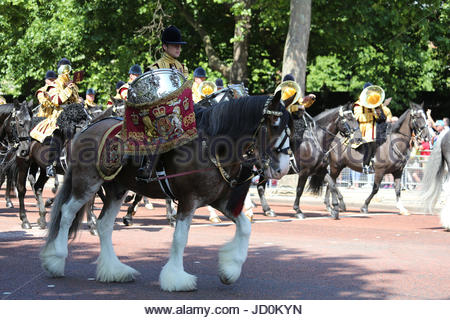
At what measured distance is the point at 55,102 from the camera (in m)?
12.0

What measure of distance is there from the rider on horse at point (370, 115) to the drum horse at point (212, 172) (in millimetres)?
10164

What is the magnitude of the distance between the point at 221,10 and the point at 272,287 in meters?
21.2

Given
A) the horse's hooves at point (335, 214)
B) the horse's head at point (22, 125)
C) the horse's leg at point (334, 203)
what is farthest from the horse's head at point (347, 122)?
the horse's head at point (22, 125)

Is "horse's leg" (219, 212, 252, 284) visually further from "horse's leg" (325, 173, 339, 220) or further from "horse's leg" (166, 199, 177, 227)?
"horse's leg" (325, 173, 339, 220)

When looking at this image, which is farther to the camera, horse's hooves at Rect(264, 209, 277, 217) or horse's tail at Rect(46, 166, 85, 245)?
horse's hooves at Rect(264, 209, 277, 217)

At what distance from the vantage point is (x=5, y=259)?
8812 mm

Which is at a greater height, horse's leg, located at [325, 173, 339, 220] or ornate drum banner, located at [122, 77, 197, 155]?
ornate drum banner, located at [122, 77, 197, 155]

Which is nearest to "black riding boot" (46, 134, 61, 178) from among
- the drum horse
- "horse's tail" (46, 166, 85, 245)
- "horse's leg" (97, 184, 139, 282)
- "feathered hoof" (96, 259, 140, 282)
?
"horse's tail" (46, 166, 85, 245)

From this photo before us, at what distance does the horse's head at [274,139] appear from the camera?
6.83m

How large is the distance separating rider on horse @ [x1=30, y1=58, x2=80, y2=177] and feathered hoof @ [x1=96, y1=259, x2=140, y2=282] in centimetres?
506

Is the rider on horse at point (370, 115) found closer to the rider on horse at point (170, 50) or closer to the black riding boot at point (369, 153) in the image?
the black riding boot at point (369, 153)

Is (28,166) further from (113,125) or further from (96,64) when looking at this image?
(96,64)

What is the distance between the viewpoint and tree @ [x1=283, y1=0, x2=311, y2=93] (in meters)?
20.9

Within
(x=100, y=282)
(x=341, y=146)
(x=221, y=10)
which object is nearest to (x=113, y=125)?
(x=100, y=282)
